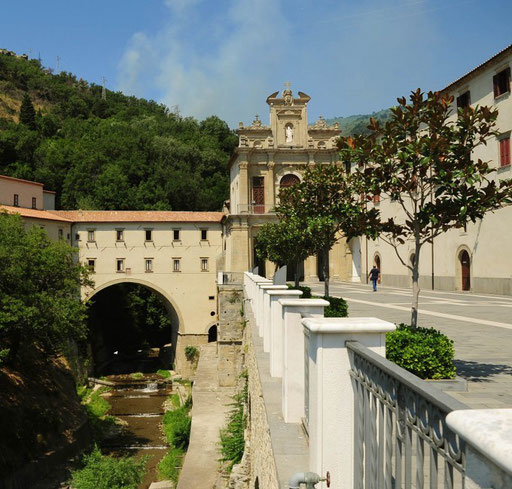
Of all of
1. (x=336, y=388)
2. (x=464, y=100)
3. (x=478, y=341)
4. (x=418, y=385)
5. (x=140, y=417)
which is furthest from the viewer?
(x=140, y=417)

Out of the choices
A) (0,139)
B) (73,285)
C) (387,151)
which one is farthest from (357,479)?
(0,139)

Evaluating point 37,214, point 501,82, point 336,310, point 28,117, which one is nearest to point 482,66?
point 501,82

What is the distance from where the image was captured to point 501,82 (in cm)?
2666

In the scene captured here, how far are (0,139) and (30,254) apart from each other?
49.6m

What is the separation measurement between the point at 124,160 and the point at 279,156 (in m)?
25.5

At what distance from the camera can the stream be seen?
2955cm

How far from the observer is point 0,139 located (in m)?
70.3

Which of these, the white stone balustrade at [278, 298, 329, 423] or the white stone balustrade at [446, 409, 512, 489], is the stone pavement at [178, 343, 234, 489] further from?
the white stone balustrade at [446, 409, 512, 489]

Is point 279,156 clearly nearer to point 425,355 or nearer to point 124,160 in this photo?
point 124,160

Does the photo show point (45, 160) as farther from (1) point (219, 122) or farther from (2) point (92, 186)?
(1) point (219, 122)

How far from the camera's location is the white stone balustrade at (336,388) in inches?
135

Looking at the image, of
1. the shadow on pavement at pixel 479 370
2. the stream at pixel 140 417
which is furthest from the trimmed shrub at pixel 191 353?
the shadow on pavement at pixel 479 370

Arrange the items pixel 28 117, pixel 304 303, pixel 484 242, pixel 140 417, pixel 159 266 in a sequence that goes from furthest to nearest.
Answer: pixel 28 117
pixel 159 266
pixel 140 417
pixel 484 242
pixel 304 303

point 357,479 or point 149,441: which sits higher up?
point 357,479
